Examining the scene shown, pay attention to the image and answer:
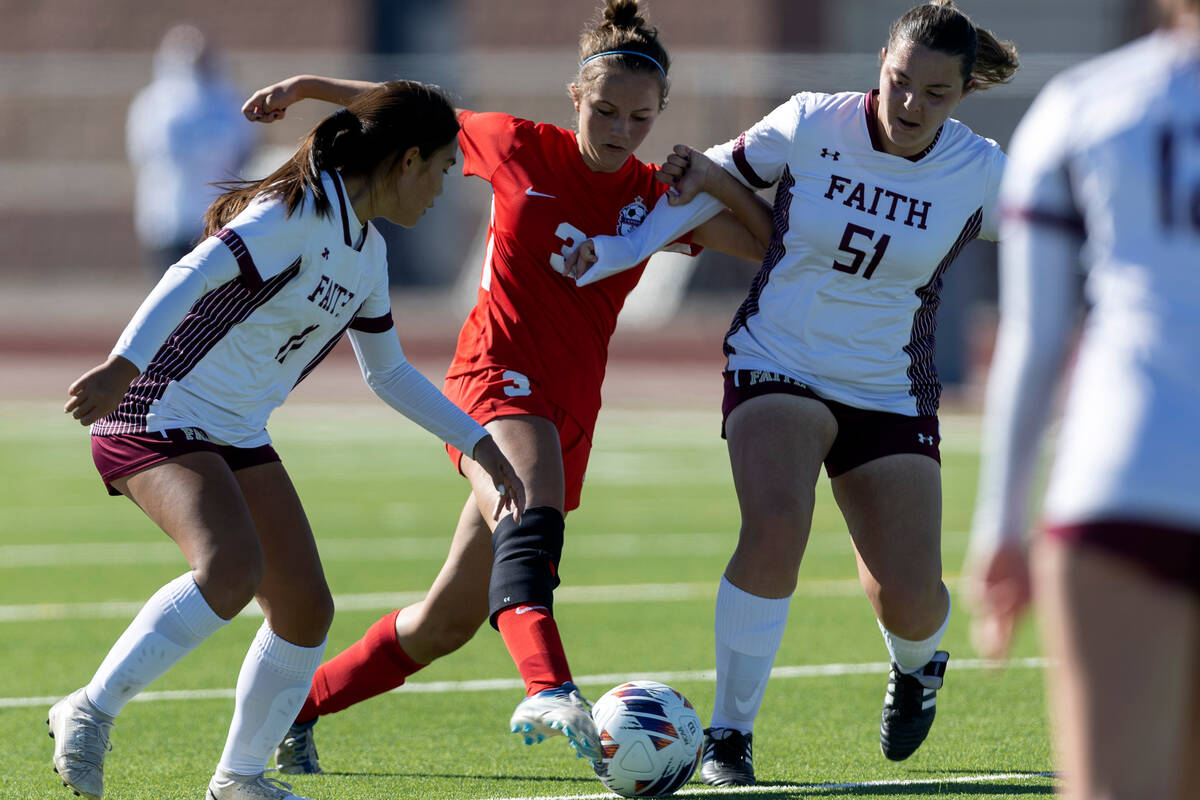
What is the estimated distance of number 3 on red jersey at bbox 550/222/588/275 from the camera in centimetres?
505

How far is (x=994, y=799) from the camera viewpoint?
446 cm

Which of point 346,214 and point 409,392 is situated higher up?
point 346,214

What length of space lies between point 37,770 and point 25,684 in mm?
1437

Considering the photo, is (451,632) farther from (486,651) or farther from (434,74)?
(434,74)

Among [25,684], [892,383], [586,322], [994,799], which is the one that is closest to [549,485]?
[586,322]

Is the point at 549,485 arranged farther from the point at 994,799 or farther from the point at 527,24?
the point at 527,24

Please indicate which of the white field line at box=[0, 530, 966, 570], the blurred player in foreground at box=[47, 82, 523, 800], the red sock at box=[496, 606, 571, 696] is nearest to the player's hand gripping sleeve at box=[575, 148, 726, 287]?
the blurred player in foreground at box=[47, 82, 523, 800]

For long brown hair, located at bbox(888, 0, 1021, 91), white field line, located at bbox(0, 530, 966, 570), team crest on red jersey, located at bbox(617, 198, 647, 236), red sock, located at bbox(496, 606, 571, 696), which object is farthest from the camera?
white field line, located at bbox(0, 530, 966, 570)

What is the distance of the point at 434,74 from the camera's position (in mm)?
23547

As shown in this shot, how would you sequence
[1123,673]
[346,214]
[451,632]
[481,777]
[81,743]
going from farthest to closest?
1. [451,632]
2. [481,777]
3. [346,214]
4. [81,743]
5. [1123,673]

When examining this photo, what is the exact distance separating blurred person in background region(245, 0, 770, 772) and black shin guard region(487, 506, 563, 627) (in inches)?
4.8

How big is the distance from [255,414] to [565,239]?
3.64 feet

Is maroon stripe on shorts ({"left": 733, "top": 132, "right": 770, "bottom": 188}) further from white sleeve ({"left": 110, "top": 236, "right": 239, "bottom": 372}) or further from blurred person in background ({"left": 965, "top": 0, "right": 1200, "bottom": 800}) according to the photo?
blurred person in background ({"left": 965, "top": 0, "right": 1200, "bottom": 800})

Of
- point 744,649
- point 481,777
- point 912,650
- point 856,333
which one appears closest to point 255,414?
point 481,777
